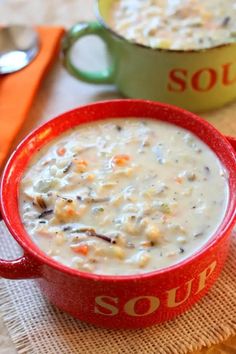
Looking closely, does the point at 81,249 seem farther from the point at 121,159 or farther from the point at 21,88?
the point at 21,88

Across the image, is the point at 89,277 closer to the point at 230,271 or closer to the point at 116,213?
the point at 116,213

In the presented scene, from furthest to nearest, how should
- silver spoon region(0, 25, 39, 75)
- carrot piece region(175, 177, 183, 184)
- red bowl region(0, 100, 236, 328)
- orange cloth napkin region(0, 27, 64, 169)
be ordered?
silver spoon region(0, 25, 39, 75)
orange cloth napkin region(0, 27, 64, 169)
carrot piece region(175, 177, 183, 184)
red bowl region(0, 100, 236, 328)

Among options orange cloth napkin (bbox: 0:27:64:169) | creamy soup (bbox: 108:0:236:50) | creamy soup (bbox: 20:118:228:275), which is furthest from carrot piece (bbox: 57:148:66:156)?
creamy soup (bbox: 108:0:236:50)

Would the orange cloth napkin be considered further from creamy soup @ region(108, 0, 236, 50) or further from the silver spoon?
creamy soup @ region(108, 0, 236, 50)

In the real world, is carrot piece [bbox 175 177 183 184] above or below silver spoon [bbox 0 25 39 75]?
below

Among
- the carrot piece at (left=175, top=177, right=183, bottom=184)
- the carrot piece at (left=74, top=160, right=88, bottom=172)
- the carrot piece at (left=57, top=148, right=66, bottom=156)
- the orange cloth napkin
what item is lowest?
the carrot piece at (left=175, top=177, right=183, bottom=184)

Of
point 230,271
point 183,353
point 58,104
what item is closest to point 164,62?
point 58,104

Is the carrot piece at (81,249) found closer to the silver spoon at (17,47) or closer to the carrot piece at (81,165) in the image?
the carrot piece at (81,165)
